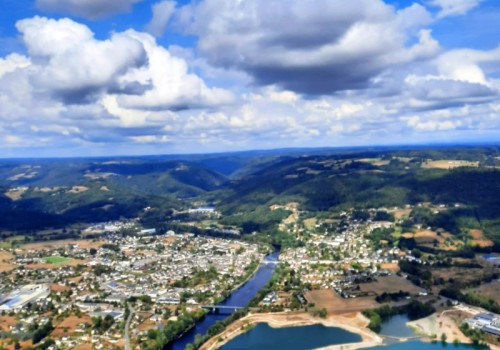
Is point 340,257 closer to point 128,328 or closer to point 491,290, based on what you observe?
point 491,290

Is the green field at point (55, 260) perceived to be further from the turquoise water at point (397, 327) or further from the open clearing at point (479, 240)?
the open clearing at point (479, 240)

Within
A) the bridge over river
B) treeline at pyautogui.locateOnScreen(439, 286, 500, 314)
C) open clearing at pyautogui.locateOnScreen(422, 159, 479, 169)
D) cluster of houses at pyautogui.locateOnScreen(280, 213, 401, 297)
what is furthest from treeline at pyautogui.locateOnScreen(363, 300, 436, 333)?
open clearing at pyautogui.locateOnScreen(422, 159, 479, 169)

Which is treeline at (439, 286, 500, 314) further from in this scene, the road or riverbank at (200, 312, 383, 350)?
the road

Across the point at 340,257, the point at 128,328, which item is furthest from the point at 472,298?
the point at 128,328

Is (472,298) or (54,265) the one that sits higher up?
(472,298)

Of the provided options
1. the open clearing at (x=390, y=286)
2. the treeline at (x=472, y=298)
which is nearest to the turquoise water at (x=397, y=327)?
the treeline at (x=472, y=298)
